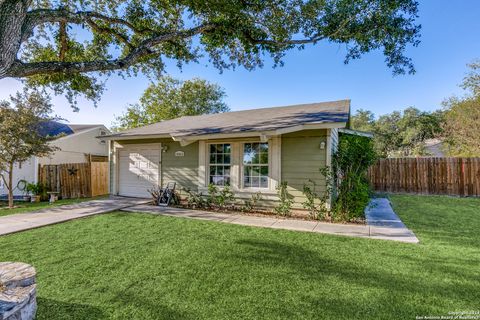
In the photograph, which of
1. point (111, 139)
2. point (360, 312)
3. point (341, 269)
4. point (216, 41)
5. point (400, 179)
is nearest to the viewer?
point (360, 312)

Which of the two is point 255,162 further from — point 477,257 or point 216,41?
point 477,257

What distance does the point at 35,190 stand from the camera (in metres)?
11.0

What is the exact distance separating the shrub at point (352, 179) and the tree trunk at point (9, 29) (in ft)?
22.7

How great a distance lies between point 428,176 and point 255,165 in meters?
9.87

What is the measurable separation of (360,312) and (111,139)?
34.4ft

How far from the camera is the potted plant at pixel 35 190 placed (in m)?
10.9

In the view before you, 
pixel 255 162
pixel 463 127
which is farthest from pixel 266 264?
pixel 463 127

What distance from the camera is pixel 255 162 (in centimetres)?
789

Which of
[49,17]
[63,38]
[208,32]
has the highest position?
[208,32]

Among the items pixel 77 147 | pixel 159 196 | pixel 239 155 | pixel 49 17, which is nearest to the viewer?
pixel 49 17

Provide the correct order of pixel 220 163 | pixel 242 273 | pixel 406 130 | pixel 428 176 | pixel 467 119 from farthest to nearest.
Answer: pixel 406 130 < pixel 467 119 < pixel 428 176 < pixel 220 163 < pixel 242 273

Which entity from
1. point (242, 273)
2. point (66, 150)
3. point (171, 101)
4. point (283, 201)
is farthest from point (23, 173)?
point (171, 101)

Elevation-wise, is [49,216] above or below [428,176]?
below

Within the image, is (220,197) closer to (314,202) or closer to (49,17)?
(314,202)
